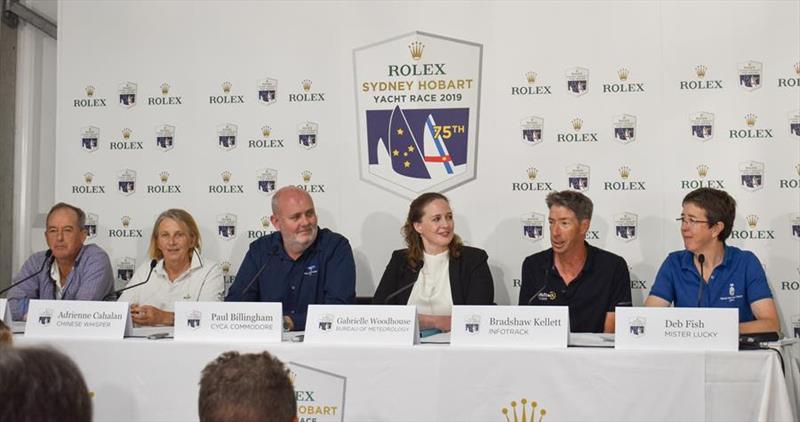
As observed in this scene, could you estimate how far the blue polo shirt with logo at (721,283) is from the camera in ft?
11.7

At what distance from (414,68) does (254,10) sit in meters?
0.97

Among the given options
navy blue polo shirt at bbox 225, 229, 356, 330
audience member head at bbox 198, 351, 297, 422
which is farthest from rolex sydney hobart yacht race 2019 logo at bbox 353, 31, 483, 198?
→ audience member head at bbox 198, 351, 297, 422

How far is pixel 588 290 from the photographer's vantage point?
3.77 meters

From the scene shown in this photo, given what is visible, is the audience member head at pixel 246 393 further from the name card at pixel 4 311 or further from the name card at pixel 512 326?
the name card at pixel 4 311

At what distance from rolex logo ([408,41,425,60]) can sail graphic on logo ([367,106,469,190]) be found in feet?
0.95

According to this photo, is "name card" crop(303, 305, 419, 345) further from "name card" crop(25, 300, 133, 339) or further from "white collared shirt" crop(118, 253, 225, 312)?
"white collared shirt" crop(118, 253, 225, 312)

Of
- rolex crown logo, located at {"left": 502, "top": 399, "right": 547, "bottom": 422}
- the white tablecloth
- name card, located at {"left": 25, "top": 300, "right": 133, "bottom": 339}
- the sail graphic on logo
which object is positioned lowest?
rolex crown logo, located at {"left": 502, "top": 399, "right": 547, "bottom": 422}

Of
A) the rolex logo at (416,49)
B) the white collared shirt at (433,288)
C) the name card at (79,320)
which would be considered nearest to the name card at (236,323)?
the name card at (79,320)

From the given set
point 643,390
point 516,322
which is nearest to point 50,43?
point 516,322

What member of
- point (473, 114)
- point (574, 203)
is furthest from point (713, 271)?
point (473, 114)

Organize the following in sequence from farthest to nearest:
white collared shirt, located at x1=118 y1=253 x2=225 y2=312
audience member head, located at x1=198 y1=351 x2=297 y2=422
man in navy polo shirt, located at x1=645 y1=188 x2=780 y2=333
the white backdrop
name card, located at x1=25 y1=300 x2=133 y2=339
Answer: the white backdrop, white collared shirt, located at x1=118 y1=253 x2=225 y2=312, man in navy polo shirt, located at x1=645 y1=188 x2=780 y2=333, name card, located at x1=25 y1=300 x2=133 y2=339, audience member head, located at x1=198 y1=351 x2=297 y2=422

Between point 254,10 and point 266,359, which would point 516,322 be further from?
point 254,10

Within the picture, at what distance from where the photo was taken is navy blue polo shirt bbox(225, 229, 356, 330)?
13.0 ft

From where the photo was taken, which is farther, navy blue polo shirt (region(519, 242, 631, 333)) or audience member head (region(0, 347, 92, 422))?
navy blue polo shirt (region(519, 242, 631, 333))
